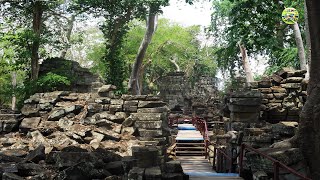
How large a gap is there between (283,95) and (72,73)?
31.6 feet

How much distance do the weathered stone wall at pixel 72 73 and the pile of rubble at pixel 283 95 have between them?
267 inches

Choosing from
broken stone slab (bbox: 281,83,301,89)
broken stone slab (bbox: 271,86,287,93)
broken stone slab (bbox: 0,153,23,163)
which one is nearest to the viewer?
broken stone slab (bbox: 0,153,23,163)

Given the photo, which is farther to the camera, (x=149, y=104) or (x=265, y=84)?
(x=265, y=84)

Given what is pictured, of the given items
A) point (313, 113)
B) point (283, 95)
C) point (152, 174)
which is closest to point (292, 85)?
point (283, 95)

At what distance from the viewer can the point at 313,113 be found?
6.62 m

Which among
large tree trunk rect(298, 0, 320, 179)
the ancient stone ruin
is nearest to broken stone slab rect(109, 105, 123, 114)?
the ancient stone ruin

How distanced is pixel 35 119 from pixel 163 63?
25474mm

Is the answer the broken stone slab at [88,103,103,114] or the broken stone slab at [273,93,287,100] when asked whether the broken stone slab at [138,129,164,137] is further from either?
the broken stone slab at [273,93,287,100]

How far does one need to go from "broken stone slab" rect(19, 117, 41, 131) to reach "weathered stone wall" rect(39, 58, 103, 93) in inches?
111

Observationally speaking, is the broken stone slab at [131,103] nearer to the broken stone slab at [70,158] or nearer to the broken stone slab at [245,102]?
the broken stone slab at [245,102]

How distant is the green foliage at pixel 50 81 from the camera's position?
1331cm

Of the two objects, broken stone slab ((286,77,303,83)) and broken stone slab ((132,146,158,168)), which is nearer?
broken stone slab ((132,146,158,168))

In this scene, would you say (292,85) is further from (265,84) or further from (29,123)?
(29,123)

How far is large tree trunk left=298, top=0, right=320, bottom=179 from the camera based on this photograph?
645cm
